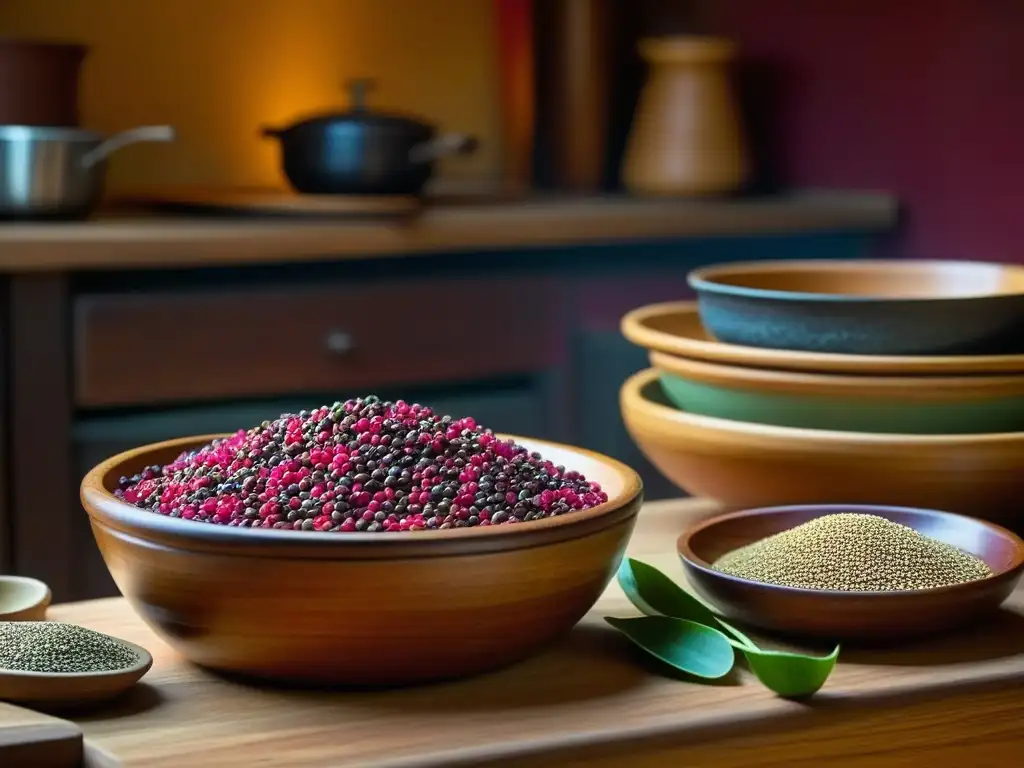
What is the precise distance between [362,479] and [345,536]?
0.27 feet

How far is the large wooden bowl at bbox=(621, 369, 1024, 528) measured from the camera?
3.78 feet

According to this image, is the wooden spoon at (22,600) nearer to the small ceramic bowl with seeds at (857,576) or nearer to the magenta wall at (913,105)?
the small ceramic bowl with seeds at (857,576)

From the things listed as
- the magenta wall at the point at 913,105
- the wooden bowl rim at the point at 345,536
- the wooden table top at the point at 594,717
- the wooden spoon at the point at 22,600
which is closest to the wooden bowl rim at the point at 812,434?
the wooden table top at the point at 594,717

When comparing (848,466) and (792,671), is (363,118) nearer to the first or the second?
(848,466)

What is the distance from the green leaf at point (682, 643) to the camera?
0.88 meters

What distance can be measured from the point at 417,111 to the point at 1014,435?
2144 mm

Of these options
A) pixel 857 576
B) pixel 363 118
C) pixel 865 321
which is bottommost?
pixel 857 576

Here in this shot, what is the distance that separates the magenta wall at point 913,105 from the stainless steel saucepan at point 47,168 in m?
1.23

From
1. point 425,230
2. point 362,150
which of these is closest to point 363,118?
point 362,150

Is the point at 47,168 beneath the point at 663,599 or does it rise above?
above

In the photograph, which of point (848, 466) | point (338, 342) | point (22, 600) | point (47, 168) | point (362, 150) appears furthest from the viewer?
point (362, 150)

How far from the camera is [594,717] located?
823mm

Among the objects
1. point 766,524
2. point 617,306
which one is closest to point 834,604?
point 766,524

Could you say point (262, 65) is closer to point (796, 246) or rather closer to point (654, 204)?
point (654, 204)
